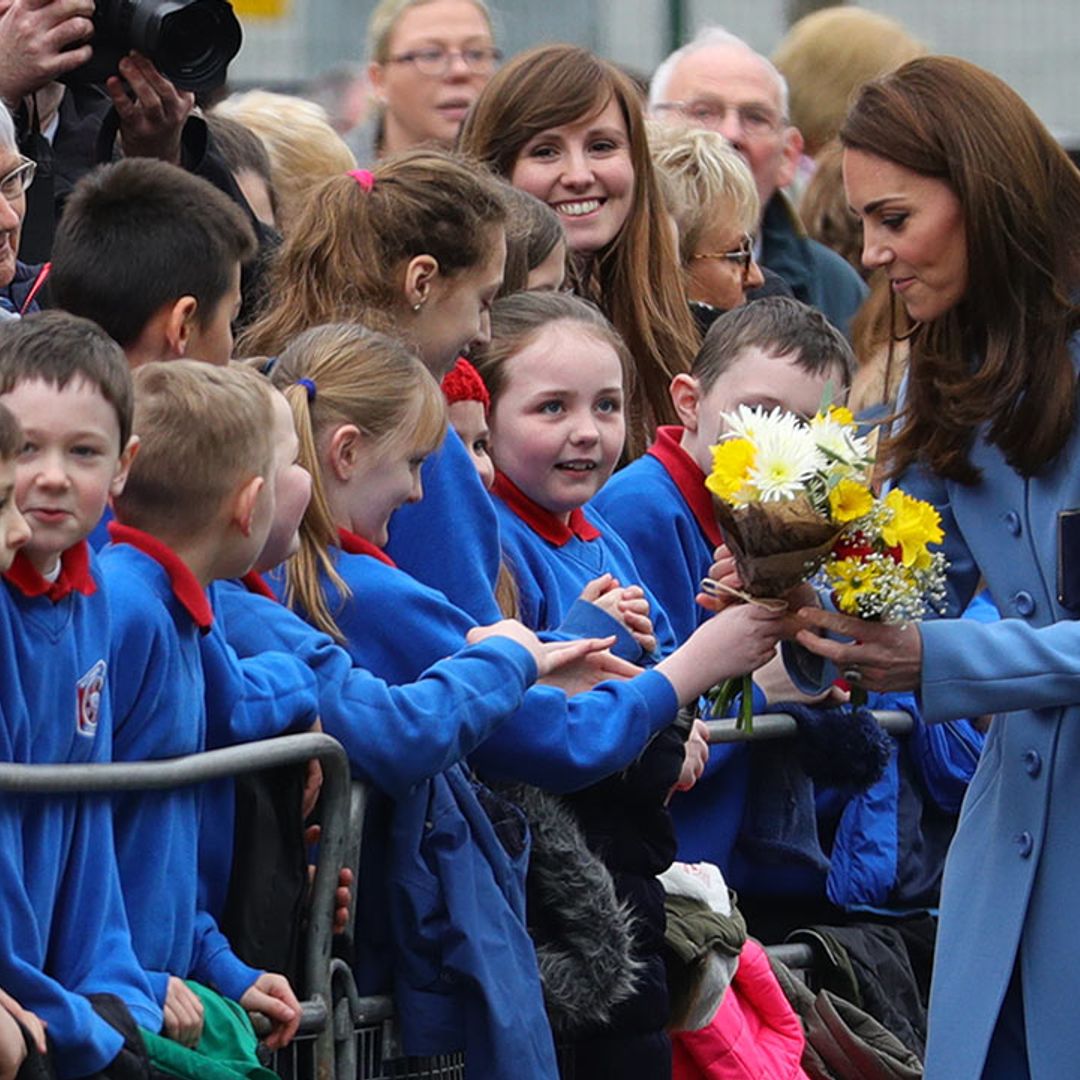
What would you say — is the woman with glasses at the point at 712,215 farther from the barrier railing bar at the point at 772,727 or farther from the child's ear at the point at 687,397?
the barrier railing bar at the point at 772,727

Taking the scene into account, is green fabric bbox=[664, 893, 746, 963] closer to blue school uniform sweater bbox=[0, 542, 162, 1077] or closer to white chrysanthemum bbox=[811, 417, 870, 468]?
white chrysanthemum bbox=[811, 417, 870, 468]

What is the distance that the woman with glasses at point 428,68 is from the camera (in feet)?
26.1

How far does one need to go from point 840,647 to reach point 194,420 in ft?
3.78

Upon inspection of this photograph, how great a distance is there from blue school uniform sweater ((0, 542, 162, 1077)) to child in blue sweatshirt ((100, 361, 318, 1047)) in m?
0.08

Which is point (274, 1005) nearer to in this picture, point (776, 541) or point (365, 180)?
point (776, 541)

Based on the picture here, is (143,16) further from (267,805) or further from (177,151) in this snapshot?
(267,805)

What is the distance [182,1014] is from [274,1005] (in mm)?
228

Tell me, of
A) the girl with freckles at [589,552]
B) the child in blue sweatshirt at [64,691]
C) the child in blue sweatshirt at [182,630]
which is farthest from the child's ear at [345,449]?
the child in blue sweatshirt at [64,691]

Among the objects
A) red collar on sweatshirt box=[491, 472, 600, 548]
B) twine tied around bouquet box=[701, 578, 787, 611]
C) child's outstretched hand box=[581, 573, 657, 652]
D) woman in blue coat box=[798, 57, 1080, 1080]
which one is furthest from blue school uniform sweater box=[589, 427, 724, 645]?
woman in blue coat box=[798, 57, 1080, 1080]

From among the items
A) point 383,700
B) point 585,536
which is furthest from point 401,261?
point 383,700

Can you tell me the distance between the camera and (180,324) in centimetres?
456

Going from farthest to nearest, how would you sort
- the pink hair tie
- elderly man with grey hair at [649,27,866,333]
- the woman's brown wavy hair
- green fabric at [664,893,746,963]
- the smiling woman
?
1. elderly man with grey hair at [649,27,866,333]
2. the smiling woman
3. the pink hair tie
4. green fabric at [664,893,746,963]
5. the woman's brown wavy hair

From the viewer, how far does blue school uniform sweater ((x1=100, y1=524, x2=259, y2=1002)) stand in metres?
3.91

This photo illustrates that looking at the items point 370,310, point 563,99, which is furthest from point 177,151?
point 563,99
